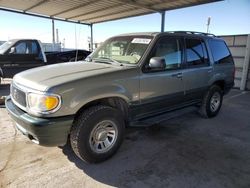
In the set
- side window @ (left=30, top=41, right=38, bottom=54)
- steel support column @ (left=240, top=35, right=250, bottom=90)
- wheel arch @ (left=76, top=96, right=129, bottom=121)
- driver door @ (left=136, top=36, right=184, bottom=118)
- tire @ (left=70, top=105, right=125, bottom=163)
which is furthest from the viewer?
steel support column @ (left=240, top=35, right=250, bottom=90)

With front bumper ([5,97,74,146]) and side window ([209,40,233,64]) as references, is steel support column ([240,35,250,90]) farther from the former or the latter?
front bumper ([5,97,74,146])

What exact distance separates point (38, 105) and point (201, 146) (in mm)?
2794

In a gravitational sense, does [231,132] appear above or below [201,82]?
below

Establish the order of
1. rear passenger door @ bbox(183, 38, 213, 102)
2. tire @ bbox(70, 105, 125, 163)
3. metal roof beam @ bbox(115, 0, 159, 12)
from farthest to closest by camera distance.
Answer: metal roof beam @ bbox(115, 0, 159, 12), rear passenger door @ bbox(183, 38, 213, 102), tire @ bbox(70, 105, 125, 163)

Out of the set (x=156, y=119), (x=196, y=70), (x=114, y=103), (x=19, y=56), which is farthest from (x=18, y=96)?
(x=19, y=56)

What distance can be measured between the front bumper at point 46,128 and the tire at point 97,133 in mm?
172

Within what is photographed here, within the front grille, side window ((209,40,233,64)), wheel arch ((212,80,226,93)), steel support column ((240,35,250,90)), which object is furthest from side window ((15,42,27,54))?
steel support column ((240,35,250,90))

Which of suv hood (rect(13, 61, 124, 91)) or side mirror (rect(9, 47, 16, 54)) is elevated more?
side mirror (rect(9, 47, 16, 54))

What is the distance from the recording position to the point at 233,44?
33.8 ft

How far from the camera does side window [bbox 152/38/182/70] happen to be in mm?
3842

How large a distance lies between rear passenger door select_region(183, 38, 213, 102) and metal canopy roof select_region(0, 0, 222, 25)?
240 inches

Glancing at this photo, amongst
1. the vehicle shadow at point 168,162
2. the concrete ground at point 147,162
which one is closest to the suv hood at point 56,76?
the concrete ground at point 147,162

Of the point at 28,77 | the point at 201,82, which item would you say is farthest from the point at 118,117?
the point at 201,82

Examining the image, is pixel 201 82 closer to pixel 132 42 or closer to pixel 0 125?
pixel 132 42
